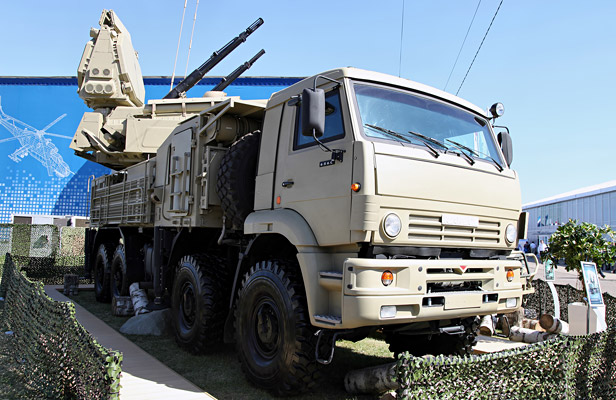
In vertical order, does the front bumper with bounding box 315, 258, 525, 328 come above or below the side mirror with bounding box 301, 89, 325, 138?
below

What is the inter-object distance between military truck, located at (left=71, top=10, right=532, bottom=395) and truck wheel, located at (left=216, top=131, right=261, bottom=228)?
0.02 metres

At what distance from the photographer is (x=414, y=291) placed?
13.4ft

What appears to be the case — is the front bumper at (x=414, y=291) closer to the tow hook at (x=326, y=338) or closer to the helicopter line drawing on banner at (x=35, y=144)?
the tow hook at (x=326, y=338)

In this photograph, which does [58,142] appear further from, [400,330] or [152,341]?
[400,330]

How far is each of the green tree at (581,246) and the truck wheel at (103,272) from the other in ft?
29.0

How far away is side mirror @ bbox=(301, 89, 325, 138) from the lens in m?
4.25

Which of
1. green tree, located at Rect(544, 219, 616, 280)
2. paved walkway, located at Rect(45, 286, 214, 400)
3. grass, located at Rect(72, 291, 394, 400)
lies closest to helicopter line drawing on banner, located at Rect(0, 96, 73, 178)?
grass, located at Rect(72, 291, 394, 400)

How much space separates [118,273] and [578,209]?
42591mm

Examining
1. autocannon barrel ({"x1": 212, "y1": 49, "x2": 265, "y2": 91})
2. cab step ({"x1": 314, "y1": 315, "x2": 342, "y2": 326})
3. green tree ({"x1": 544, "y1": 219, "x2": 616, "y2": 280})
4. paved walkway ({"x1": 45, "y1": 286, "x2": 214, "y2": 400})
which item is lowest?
paved walkway ({"x1": 45, "y1": 286, "x2": 214, "y2": 400})

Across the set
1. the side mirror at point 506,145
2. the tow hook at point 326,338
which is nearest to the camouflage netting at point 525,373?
the tow hook at point 326,338

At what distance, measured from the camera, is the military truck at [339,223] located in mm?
4168

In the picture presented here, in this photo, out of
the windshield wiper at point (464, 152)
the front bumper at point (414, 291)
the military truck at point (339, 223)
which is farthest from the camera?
the windshield wiper at point (464, 152)

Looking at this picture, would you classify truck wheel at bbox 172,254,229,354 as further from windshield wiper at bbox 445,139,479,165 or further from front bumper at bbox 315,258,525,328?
windshield wiper at bbox 445,139,479,165

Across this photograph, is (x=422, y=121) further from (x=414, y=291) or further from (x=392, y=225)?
(x=414, y=291)
